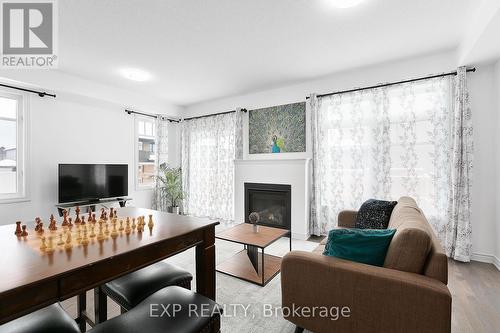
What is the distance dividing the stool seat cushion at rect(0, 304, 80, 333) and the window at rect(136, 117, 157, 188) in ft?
13.6

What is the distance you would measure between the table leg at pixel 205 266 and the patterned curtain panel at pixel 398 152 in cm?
279

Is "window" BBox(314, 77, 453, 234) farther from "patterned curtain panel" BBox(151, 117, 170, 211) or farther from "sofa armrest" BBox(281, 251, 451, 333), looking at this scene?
"patterned curtain panel" BBox(151, 117, 170, 211)

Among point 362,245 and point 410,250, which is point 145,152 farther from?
point 410,250

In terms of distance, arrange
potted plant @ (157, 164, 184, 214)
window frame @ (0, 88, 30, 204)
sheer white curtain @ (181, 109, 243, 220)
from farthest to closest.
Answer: potted plant @ (157, 164, 184, 214) < sheer white curtain @ (181, 109, 243, 220) < window frame @ (0, 88, 30, 204)

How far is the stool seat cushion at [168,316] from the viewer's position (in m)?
1.02

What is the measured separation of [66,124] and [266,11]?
379 cm

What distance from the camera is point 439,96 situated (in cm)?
316

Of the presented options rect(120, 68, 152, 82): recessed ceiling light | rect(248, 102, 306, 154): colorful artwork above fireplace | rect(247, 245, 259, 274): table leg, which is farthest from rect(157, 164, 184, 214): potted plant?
rect(247, 245, 259, 274): table leg

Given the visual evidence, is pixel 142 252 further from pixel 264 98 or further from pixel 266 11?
pixel 264 98

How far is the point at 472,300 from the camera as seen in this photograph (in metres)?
2.15

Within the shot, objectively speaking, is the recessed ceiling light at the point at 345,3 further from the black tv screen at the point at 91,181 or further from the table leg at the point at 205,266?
the black tv screen at the point at 91,181

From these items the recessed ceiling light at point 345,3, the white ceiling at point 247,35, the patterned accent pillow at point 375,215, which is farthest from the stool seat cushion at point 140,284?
the recessed ceiling light at point 345,3

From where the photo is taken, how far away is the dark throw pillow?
4.94 ft

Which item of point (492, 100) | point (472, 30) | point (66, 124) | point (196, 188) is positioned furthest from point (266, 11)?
point (196, 188)
